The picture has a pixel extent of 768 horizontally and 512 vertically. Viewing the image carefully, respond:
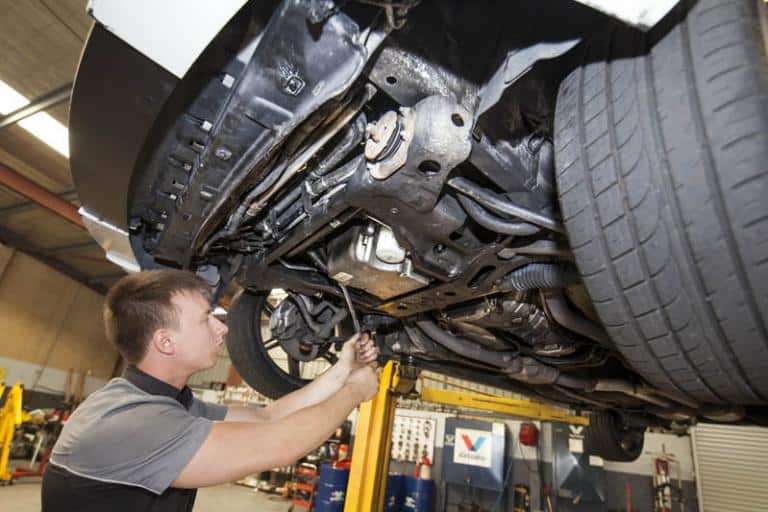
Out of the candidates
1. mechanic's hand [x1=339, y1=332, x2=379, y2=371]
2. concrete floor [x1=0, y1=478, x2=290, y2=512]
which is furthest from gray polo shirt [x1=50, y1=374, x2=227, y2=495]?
concrete floor [x1=0, y1=478, x2=290, y2=512]

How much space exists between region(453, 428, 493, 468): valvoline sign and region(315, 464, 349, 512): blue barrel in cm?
199

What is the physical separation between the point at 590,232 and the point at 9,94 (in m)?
6.71

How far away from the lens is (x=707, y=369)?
0.87 metres

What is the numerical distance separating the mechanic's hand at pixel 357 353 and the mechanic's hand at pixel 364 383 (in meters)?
0.16

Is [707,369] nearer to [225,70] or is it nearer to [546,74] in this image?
[546,74]

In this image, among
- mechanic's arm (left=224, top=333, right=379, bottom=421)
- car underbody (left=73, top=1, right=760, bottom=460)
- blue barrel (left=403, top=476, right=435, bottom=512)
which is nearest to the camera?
car underbody (left=73, top=1, right=760, bottom=460)

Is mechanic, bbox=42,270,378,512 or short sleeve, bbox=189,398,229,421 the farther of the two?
short sleeve, bbox=189,398,229,421

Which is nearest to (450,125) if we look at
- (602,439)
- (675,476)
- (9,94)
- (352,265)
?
(352,265)

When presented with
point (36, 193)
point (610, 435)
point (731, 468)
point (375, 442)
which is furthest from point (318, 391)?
point (731, 468)

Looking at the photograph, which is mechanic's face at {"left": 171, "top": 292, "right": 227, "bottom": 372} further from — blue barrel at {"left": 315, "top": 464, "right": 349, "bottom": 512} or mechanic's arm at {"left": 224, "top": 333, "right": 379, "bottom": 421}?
blue barrel at {"left": 315, "top": 464, "right": 349, "bottom": 512}

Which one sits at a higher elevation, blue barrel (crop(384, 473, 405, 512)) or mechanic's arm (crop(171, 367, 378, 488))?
mechanic's arm (crop(171, 367, 378, 488))

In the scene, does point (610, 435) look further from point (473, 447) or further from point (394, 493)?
point (394, 493)

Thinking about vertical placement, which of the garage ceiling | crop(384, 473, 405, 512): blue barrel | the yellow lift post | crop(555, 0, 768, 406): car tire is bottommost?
crop(384, 473, 405, 512): blue barrel

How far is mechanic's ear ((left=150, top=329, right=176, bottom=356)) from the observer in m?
1.23
